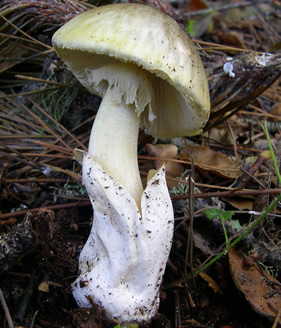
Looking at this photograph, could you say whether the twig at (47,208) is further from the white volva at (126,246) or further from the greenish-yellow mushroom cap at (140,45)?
the greenish-yellow mushroom cap at (140,45)

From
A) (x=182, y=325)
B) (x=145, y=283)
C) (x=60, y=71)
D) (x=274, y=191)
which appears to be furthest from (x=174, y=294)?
(x=60, y=71)

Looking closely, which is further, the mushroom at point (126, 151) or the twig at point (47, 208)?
the twig at point (47, 208)

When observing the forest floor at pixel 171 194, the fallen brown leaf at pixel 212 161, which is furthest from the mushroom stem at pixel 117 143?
the fallen brown leaf at pixel 212 161

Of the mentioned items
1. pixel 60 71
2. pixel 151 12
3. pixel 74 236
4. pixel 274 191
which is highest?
pixel 151 12

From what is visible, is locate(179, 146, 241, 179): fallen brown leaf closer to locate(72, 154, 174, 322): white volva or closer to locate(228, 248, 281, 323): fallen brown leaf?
locate(228, 248, 281, 323): fallen brown leaf

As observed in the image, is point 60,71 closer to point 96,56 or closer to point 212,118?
point 96,56

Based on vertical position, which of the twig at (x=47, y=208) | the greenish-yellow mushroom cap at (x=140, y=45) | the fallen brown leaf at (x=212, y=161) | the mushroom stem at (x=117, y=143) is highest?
the greenish-yellow mushroom cap at (x=140, y=45)
